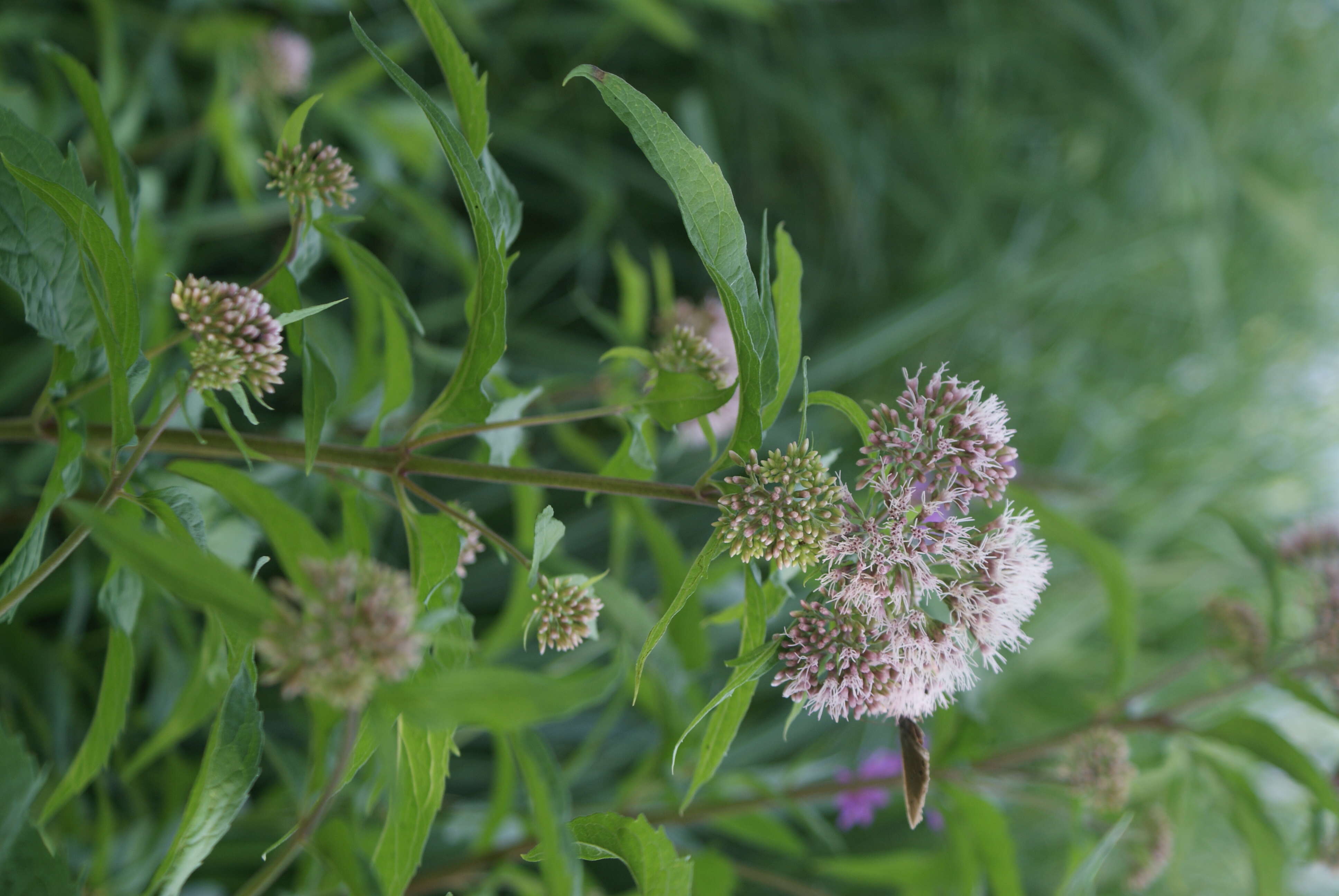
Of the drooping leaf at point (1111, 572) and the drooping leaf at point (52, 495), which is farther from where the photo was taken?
the drooping leaf at point (1111, 572)

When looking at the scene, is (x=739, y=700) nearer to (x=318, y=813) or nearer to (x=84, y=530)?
(x=318, y=813)

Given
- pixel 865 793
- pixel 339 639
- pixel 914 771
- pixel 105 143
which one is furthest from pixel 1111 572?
pixel 105 143

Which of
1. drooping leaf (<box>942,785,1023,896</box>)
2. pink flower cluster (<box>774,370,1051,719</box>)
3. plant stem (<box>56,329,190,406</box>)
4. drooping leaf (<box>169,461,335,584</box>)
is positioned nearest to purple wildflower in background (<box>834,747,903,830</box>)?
drooping leaf (<box>942,785,1023,896</box>)

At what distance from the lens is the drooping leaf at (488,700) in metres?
0.29

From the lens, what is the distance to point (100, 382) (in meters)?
0.48

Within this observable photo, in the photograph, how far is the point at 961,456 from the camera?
0.49 metres

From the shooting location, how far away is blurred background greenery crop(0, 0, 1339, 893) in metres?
1.20

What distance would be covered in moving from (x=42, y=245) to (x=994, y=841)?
0.85 m

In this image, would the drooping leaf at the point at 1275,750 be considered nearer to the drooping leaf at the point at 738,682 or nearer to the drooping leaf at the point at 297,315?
the drooping leaf at the point at 738,682

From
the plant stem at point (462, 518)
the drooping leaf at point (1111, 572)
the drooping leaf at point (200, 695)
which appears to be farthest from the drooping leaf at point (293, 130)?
the drooping leaf at point (1111, 572)

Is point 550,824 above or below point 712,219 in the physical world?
below

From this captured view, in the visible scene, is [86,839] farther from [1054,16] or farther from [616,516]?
[1054,16]

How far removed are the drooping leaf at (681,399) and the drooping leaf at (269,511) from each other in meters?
0.21

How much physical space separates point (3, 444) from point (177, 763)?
45cm
